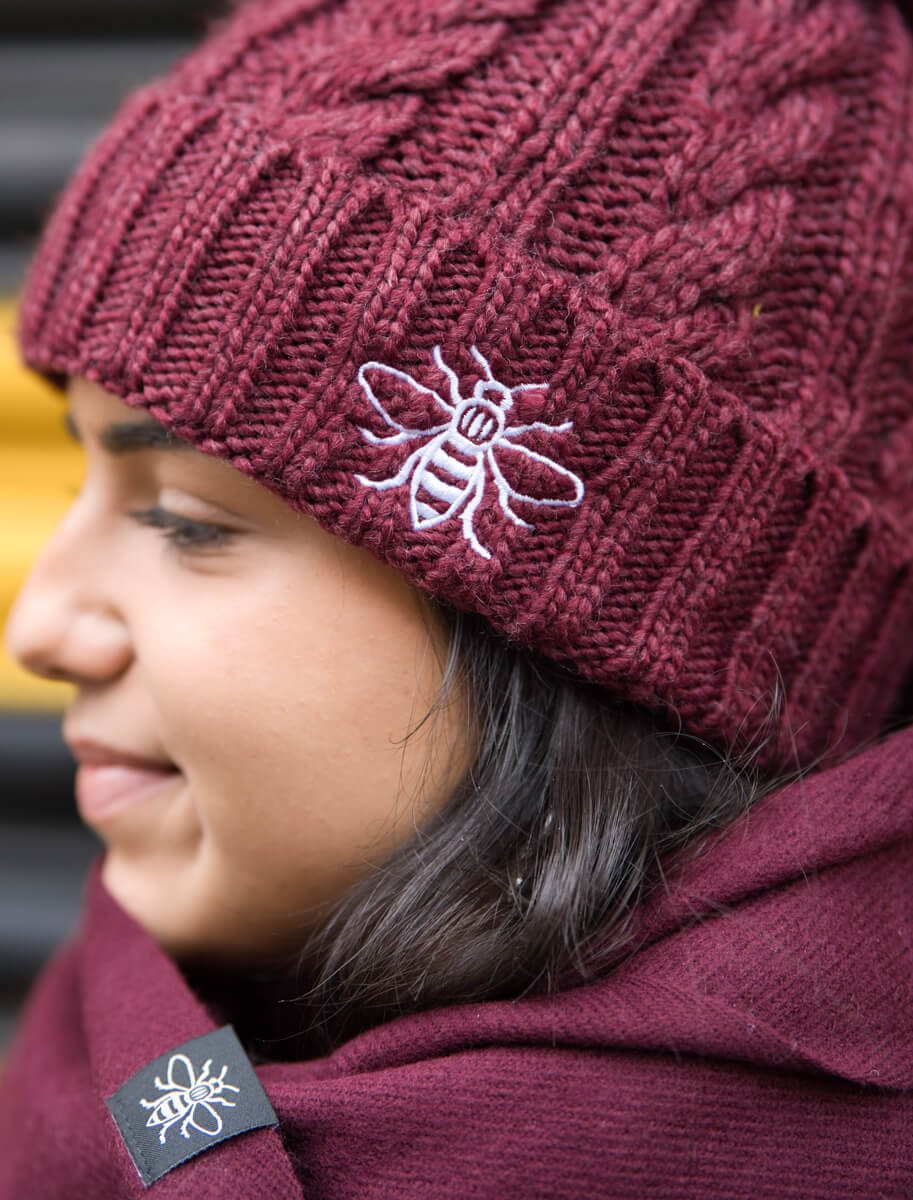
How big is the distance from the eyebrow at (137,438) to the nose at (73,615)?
0.11 m

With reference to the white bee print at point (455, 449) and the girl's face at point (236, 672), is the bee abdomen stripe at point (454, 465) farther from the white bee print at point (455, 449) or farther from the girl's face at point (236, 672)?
the girl's face at point (236, 672)

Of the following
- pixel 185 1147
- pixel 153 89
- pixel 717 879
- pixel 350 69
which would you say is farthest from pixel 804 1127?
pixel 153 89

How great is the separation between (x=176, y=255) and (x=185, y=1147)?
2.68 ft

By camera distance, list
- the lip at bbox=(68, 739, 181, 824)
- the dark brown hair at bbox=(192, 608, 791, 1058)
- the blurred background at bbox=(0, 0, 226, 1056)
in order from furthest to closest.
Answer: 1. the blurred background at bbox=(0, 0, 226, 1056)
2. the lip at bbox=(68, 739, 181, 824)
3. the dark brown hair at bbox=(192, 608, 791, 1058)

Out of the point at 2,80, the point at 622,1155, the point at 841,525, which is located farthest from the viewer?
the point at 2,80

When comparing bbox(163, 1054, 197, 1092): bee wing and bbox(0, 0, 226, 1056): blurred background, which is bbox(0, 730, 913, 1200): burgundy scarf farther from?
bbox(0, 0, 226, 1056): blurred background

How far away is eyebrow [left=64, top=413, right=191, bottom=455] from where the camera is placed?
1004 mm

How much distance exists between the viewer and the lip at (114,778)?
1116 mm

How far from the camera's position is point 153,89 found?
1.12 metres

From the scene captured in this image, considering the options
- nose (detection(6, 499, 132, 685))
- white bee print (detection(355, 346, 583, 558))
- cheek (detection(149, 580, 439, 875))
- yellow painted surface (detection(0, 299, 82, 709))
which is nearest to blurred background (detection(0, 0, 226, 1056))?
yellow painted surface (detection(0, 299, 82, 709))

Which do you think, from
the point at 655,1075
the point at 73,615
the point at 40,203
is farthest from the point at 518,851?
the point at 40,203

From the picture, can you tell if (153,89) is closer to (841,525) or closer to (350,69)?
(350,69)

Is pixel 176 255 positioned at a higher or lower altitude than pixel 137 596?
higher

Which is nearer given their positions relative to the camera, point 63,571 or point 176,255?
point 176,255
